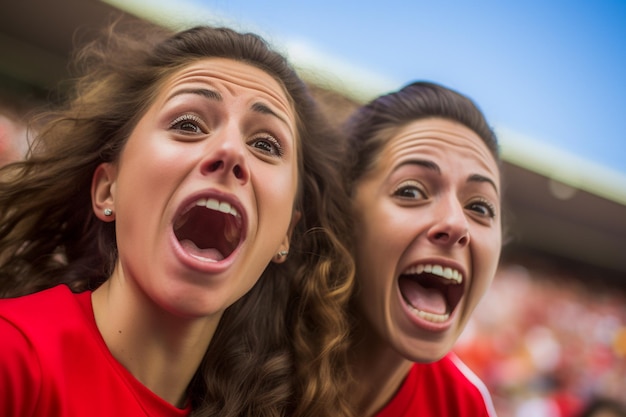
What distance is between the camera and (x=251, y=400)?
126 centimetres

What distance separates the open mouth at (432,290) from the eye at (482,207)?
0.54ft

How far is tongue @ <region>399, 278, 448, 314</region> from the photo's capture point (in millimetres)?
1437

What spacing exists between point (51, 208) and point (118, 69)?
36 cm

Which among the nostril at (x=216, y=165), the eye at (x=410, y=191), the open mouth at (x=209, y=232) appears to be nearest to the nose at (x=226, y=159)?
the nostril at (x=216, y=165)

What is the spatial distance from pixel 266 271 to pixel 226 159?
0.46 metres

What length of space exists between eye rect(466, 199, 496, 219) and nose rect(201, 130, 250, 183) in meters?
0.60

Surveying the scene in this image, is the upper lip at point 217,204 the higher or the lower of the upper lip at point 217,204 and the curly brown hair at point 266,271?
the higher

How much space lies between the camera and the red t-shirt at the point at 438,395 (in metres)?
1.51

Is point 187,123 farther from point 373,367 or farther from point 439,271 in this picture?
point 373,367

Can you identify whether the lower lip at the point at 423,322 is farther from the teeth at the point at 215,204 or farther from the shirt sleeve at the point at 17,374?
the shirt sleeve at the point at 17,374

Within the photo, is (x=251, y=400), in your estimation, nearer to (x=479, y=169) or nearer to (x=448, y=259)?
(x=448, y=259)

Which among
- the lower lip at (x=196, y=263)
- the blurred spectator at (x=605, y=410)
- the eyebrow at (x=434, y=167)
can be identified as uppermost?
the eyebrow at (x=434, y=167)

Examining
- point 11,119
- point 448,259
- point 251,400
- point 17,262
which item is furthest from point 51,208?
point 11,119

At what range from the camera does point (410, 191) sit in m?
1.44
